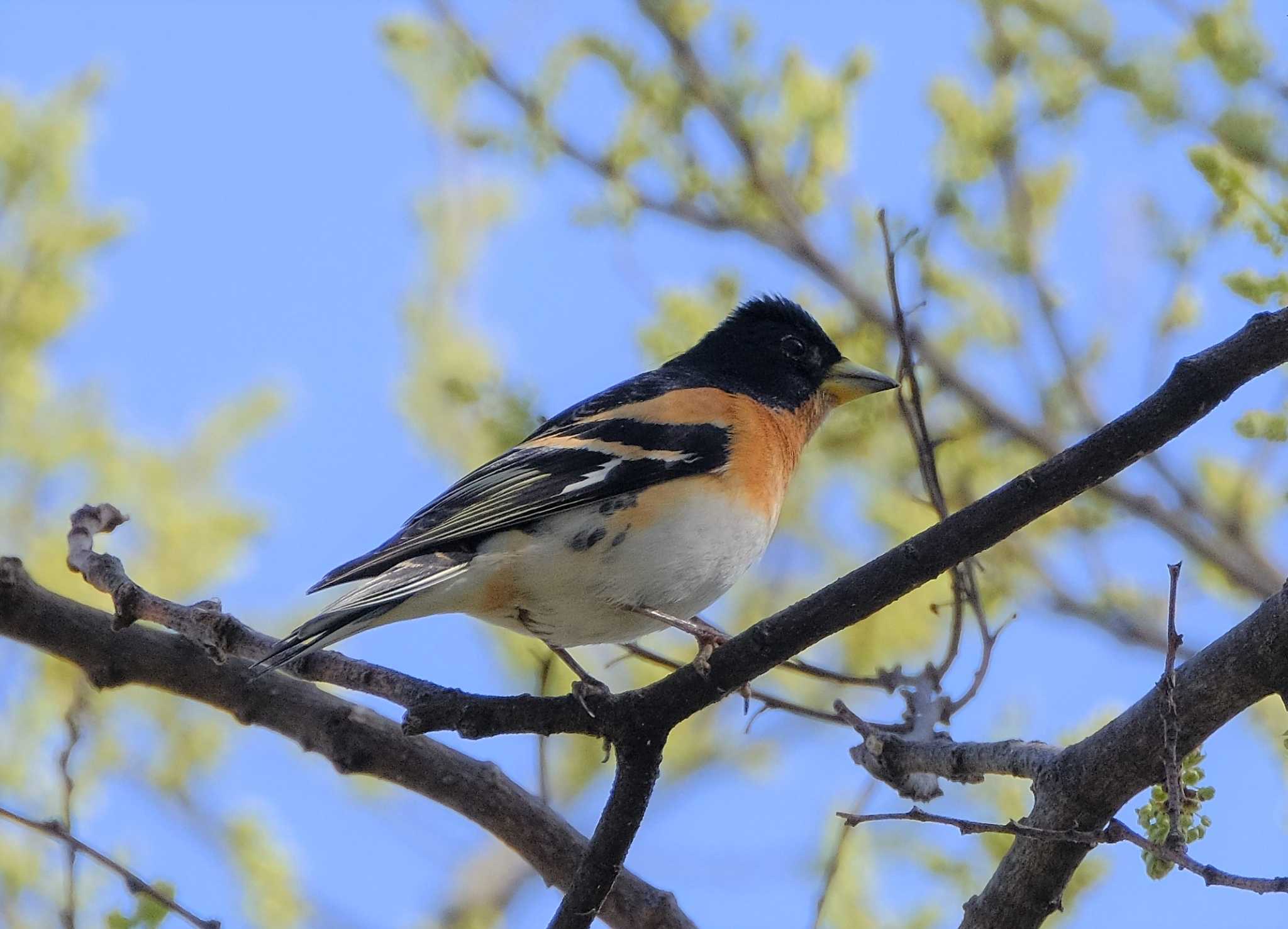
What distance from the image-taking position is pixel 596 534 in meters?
4.22

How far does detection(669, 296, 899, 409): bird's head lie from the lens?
5.47 metres

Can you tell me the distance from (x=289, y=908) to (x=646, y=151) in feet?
11.3

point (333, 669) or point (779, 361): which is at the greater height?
point (779, 361)

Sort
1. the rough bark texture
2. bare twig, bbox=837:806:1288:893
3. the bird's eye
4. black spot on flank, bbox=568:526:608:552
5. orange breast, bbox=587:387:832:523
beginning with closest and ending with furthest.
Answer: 1. bare twig, bbox=837:806:1288:893
2. the rough bark texture
3. black spot on flank, bbox=568:526:608:552
4. orange breast, bbox=587:387:832:523
5. the bird's eye

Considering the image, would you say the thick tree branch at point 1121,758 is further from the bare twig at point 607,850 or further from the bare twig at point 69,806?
the bare twig at point 69,806

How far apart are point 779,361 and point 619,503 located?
1.54 metres

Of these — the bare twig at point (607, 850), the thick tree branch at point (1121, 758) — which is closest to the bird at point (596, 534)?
the bare twig at point (607, 850)

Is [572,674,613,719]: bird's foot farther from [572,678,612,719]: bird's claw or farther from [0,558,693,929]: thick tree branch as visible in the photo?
[0,558,693,929]: thick tree branch

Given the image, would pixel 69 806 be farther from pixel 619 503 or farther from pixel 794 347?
pixel 794 347

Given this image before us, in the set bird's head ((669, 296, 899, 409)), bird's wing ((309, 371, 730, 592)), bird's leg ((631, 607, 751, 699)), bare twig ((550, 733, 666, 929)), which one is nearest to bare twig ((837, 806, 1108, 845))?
bare twig ((550, 733, 666, 929))

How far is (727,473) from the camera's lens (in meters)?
4.53

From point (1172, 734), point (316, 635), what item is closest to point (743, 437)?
A: point (316, 635)

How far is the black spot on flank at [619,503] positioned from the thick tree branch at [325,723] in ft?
2.81

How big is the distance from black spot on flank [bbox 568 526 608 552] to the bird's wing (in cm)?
11
